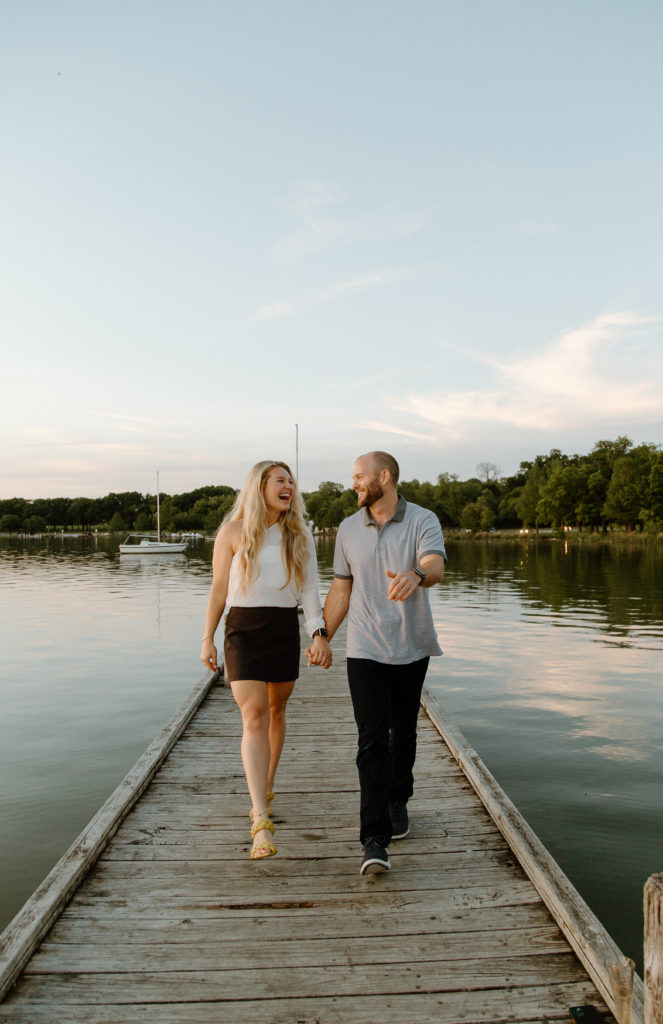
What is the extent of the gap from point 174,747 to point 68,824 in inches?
55.3

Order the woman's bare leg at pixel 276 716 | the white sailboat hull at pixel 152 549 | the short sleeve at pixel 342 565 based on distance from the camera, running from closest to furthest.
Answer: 1. the short sleeve at pixel 342 565
2. the woman's bare leg at pixel 276 716
3. the white sailboat hull at pixel 152 549

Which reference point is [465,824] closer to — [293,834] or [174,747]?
[293,834]

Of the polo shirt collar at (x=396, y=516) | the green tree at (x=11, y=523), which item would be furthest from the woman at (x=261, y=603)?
the green tree at (x=11, y=523)

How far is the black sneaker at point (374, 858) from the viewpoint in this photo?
139 inches

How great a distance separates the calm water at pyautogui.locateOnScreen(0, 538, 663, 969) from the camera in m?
5.97

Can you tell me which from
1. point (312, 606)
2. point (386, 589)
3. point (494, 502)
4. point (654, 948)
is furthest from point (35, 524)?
point (654, 948)

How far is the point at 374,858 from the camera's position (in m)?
3.53

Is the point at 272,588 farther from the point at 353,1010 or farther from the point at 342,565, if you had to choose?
the point at 353,1010

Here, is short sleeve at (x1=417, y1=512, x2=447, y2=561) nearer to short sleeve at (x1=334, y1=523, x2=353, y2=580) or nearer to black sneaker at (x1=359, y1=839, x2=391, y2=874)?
short sleeve at (x1=334, y1=523, x2=353, y2=580)

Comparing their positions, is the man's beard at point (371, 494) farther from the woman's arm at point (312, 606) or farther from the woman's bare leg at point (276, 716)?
the woman's bare leg at point (276, 716)

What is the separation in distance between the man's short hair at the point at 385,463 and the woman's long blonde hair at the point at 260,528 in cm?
51

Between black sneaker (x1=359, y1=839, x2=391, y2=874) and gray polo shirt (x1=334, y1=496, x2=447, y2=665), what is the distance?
88 centimetres

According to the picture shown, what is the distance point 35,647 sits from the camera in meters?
16.3

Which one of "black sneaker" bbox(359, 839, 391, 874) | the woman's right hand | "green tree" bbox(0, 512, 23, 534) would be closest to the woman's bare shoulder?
the woman's right hand
